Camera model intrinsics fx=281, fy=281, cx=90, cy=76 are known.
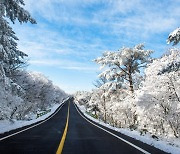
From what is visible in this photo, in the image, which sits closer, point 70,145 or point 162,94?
point 70,145

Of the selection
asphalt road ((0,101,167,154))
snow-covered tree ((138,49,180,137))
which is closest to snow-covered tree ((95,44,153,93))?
snow-covered tree ((138,49,180,137))

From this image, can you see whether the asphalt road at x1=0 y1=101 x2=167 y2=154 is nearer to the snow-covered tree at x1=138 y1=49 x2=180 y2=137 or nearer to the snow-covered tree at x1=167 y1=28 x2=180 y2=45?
the snow-covered tree at x1=167 y1=28 x2=180 y2=45

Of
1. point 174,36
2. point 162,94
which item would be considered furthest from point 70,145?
point 162,94

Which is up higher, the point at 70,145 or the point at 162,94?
the point at 162,94

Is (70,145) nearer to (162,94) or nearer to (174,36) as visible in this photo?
(174,36)

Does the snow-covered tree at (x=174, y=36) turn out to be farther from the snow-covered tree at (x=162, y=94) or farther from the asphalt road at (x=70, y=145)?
the snow-covered tree at (x=162, y=94)

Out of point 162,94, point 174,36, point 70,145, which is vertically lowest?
point 70,145

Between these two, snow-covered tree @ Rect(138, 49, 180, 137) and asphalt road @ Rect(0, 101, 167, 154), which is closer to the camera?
asphalt road @ Rect(0, 101, 167, 154)

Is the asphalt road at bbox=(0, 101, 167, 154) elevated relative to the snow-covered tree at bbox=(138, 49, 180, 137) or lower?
lower

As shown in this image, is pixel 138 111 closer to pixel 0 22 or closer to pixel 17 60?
pixel 17 60

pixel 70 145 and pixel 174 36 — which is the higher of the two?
pixel 174 36

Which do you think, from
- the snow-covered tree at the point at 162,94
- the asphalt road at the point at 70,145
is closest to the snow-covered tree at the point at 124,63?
the snow-covered tree at the point at 162,94

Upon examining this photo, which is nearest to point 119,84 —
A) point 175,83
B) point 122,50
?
point 122,50

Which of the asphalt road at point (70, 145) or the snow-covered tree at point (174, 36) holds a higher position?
the snow-covered tree at point (174, 36)
